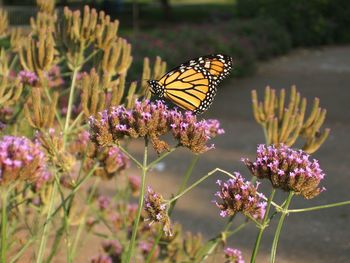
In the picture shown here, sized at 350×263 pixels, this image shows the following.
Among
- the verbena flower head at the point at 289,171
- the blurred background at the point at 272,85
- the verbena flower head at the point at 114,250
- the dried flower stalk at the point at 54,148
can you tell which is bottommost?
the blurred background at the point at 272,85

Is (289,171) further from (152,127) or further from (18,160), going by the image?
(18,160)

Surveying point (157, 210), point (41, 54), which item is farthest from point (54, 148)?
point (157, 210)

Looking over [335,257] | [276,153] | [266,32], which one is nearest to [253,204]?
[276,153]

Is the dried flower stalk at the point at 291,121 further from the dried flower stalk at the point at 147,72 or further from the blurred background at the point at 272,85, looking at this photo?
the blurred background at the point at 272,85

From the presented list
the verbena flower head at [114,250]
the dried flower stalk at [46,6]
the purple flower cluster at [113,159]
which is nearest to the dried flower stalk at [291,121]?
the purple flower cluster at [113,159]

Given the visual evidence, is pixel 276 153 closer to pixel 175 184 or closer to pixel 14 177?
pixel 14 177

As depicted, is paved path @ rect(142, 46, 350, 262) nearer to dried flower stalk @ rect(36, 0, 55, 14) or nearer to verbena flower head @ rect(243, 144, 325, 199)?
dried flower stalk @ rect(36, 0, 55, 14)
